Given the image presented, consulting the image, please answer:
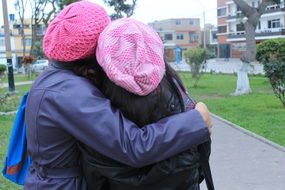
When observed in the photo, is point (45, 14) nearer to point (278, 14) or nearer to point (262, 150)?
point (278, 14)

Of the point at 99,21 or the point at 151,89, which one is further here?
the point at 99,21

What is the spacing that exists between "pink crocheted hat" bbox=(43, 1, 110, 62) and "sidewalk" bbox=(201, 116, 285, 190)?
356cm

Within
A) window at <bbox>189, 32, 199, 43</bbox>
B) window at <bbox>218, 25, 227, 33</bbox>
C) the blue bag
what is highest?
the blue bag

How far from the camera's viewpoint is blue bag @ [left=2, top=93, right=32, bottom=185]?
2072 millimetres

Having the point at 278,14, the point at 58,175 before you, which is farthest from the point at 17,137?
the point at 278,14

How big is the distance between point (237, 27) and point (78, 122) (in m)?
74.8

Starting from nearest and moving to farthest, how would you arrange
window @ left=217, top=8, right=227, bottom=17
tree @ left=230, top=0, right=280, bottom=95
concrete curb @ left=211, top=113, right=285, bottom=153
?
1. concrete curb @ left=211, top=113, right=285, bottom=153
2. tree @ left=230, top=0, right=280, bottom=95
3. window @ left=217, top=8, right=227, bottom=17

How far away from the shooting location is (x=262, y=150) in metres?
7.44

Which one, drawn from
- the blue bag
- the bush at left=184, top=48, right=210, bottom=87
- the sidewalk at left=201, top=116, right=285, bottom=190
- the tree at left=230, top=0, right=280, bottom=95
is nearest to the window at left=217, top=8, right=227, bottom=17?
the tree at left=230, top=0, right=280, bottom=95

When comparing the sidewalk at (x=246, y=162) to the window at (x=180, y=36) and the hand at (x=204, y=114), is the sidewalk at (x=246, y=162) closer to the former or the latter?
the hand at (x=204, y=114)

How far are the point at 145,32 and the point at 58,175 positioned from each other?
0.59m

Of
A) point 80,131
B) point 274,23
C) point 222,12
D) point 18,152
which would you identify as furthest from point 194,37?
point 80,131

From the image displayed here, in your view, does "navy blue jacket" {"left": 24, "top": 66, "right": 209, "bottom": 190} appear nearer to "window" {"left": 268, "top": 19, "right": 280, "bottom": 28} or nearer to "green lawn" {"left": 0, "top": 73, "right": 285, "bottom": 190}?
"green lawn" {"left": 0, "top": 73, "right": 285, "bottom": 190}

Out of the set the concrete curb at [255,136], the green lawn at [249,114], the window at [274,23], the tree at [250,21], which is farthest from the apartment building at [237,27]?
the concrete curb at [255,136]
